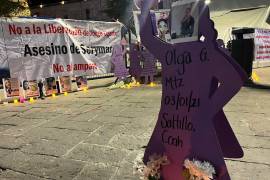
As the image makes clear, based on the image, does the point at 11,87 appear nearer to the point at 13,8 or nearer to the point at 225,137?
the point at 13,8

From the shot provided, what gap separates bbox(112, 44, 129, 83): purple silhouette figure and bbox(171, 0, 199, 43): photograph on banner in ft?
24.3

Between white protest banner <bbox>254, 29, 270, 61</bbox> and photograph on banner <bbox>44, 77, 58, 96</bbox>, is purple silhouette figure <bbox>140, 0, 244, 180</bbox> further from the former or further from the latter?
white protest banner <bbox>254, 29, 270, 61</bbox>

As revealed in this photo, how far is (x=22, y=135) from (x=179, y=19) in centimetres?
366

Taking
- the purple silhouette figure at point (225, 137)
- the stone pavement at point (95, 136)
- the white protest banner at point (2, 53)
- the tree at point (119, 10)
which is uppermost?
the tree at point (119, 10)

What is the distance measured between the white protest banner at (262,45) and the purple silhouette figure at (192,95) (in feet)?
35.9

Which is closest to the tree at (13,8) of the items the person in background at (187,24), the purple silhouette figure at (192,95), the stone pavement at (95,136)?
the stone pavement at (95,136)

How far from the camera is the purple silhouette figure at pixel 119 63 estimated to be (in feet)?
33.3

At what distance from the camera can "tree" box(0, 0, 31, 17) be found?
492 inches

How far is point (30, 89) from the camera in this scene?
8.52m

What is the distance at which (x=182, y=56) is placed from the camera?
2.75 meters

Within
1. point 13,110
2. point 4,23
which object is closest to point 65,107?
point 13,110

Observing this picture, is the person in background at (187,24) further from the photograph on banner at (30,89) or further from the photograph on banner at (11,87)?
the photograph on banner at (30,89)

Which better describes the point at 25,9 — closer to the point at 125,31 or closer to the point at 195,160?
Result: the point at 125,31

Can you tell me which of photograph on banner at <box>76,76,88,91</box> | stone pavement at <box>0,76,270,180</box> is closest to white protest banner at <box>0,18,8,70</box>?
stone pavement at <box>0,76,270,180</box>
